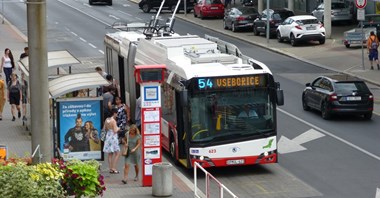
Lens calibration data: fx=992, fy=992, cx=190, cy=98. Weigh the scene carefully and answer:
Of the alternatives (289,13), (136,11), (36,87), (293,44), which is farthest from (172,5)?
(36,87)

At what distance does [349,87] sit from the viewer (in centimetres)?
3186

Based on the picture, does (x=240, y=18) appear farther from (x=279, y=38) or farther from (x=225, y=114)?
(x=225, y=114)

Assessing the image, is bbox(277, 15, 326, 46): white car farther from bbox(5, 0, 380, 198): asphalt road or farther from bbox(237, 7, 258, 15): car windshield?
bbox(237, 7, 258, 15): car windshield

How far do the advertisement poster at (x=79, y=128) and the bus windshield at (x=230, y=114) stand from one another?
2304 mm

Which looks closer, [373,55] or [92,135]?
[92,135]

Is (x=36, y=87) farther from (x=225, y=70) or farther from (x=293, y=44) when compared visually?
(x=293, y=44)

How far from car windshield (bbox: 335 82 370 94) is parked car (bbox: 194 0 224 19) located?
3668 cm

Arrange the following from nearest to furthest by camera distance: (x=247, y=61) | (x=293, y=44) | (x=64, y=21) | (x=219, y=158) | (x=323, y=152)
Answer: (x=219, y=158)
(x=247, y=61)
(x=323, y=152)
(x=293, y=44)
(x=64, y=21)

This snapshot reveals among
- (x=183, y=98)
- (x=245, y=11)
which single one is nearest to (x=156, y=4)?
(x=245, y=11)

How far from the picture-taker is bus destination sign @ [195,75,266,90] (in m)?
23.4

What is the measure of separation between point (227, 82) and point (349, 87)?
9399 millimetres

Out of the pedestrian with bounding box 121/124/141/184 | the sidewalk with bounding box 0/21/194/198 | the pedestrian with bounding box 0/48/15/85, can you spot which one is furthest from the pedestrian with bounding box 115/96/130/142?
the pedestrian with bounding box 0/48/15/85

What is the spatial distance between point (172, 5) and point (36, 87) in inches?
2257

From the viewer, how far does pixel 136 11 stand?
74.9 meters
